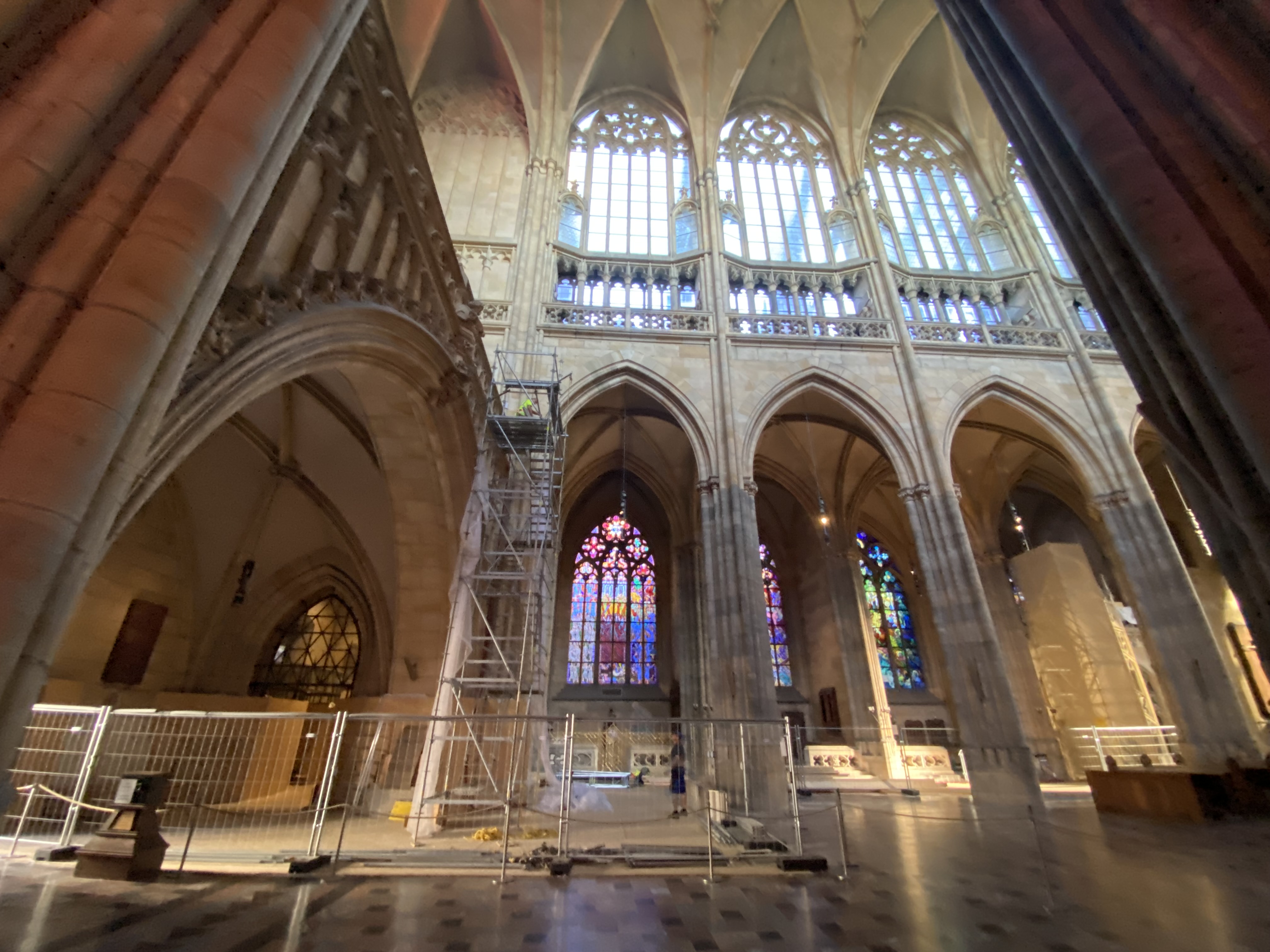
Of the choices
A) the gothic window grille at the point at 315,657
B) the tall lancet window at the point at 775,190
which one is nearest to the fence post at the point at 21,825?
the gothic window grille at the point at 315,657

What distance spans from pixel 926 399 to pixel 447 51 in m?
14.8

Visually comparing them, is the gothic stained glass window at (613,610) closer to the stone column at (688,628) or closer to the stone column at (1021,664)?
the stone column at (688,628)

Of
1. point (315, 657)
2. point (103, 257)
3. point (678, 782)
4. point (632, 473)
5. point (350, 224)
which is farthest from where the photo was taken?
point (632, 473)

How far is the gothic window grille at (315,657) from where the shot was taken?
33.8 feet

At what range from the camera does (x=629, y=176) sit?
14.8 metres

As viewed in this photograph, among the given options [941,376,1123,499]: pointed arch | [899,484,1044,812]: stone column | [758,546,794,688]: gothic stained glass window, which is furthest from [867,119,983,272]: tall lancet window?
[758,546,794,688]: gothic stained glass window

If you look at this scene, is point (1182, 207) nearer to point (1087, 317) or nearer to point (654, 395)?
point (654, 395)

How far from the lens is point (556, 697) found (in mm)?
14633

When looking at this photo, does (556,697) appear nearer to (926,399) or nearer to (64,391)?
(926,399)

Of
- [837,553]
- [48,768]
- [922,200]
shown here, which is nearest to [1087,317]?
[922,200]

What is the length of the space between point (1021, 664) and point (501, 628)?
485 inches

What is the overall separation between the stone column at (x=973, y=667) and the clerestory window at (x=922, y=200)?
722 cm

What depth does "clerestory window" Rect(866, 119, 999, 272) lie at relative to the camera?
13992 mm

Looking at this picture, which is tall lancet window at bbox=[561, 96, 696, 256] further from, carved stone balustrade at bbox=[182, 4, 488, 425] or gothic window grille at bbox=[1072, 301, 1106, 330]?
gothic window grille at bbox=[1072, 301, 1106, 330]
